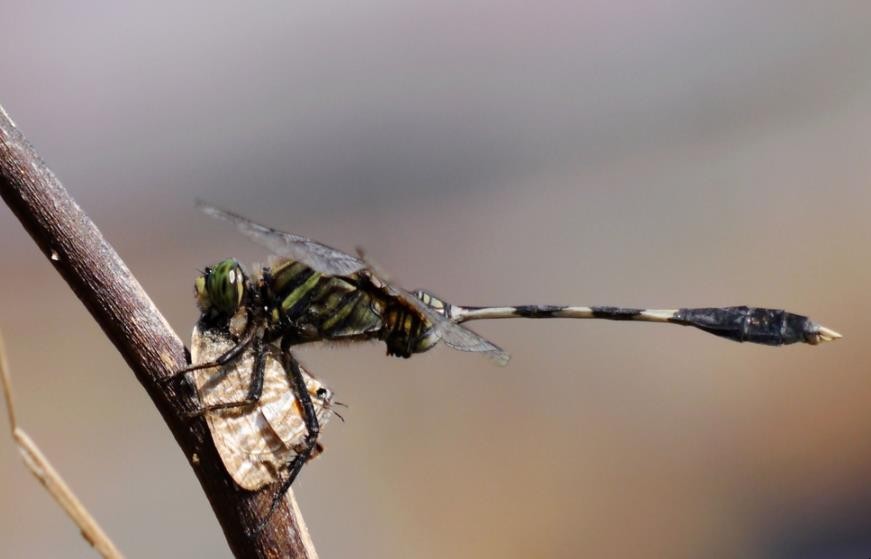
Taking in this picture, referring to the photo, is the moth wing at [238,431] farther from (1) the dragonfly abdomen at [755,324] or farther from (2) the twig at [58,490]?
(1) the dragonfly abdomen at [755,324]

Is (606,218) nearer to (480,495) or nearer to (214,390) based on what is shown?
(480,495)

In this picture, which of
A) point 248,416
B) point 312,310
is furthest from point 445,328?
point 248,416

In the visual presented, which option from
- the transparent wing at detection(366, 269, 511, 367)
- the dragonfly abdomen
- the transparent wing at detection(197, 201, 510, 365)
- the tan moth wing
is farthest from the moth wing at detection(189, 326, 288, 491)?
the dragonfly abdomen

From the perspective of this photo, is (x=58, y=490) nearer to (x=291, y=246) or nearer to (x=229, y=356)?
(x=229, y=356)

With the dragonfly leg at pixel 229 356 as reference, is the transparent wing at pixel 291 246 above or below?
above

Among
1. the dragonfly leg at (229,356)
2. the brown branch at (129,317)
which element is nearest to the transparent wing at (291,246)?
the dragonfly leg at (229,356)

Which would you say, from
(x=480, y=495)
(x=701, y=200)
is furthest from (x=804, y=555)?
(x=701, y=200)
